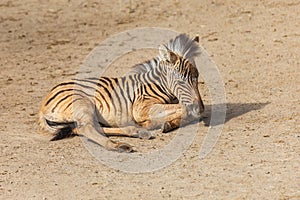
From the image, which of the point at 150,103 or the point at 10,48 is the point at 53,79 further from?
the point at 150,103

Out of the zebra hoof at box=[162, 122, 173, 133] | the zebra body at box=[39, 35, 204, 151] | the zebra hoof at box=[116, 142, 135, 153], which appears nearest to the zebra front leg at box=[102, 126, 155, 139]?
the zebra body at box=[39, 35, 204, 151]

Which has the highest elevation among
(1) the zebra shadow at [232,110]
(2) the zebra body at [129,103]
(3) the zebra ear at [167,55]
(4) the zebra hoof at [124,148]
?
(3) the zebra ear at [167,55]

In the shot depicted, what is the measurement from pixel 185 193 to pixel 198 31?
20.7ft

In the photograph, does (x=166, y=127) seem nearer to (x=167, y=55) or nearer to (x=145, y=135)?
(x=145, y=135)

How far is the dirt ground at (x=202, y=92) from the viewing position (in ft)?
22.1

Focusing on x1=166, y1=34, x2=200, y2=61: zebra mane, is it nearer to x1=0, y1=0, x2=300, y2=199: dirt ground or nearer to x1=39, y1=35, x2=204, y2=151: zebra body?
x1=39, y1=35, x2=204, y2=151: zebra body

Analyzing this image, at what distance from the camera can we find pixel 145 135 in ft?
26.1

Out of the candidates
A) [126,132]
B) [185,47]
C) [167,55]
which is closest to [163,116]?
[126,132]

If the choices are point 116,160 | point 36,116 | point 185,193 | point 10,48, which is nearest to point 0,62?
point 10,48

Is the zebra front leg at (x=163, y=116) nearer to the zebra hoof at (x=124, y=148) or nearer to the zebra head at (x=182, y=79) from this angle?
the zebra head at (x=182, y=79)

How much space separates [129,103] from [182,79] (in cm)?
63

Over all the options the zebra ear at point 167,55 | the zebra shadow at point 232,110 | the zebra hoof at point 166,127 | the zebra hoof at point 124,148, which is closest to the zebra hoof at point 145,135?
the zebra hoof at point 166,127

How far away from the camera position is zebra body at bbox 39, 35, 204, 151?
8.06 metres

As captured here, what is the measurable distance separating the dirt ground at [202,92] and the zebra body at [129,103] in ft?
0.68
